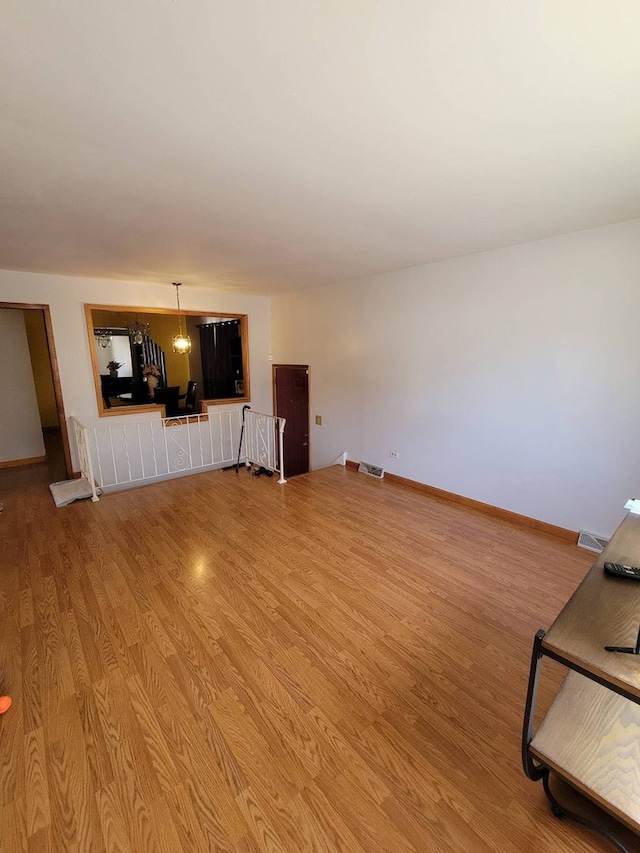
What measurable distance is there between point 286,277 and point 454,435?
115 inches

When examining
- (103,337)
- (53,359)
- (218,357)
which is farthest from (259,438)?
(103,337)

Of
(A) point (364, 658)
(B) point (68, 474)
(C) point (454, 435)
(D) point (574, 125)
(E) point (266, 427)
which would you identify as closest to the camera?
(D) point (574, 125)

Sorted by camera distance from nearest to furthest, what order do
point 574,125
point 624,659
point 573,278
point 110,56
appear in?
1. point 624,659
2. point 110,56
3. point 574,125
4. point 573,278

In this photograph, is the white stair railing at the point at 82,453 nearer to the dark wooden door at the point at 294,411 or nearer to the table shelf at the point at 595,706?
the dark wooden door at the point at 294,411

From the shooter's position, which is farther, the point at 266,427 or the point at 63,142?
the point at 266,427

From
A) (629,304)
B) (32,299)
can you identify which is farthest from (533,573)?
(32,299)

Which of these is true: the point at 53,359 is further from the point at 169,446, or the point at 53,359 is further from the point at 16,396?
the point at 169,446

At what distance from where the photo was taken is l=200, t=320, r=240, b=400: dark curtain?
7.15 metres

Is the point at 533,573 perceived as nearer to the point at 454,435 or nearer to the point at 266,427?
the point at 454,435

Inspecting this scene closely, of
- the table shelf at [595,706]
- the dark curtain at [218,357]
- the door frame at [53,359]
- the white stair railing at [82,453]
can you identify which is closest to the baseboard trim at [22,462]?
the door frame at [53,359]

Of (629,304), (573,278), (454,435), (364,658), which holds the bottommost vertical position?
(364,658)

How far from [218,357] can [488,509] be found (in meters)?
6.15

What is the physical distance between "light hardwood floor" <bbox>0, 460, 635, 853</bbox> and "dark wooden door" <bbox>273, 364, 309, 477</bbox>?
2.81 meters

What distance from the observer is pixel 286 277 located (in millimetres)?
4547
